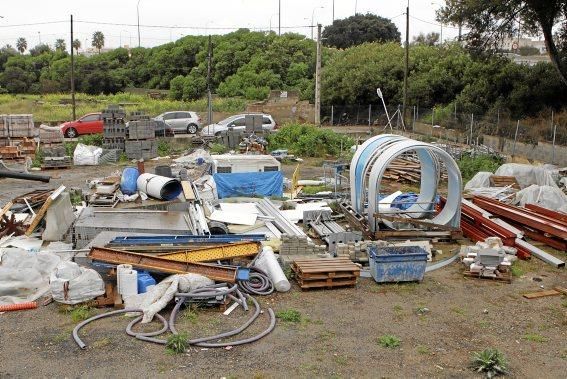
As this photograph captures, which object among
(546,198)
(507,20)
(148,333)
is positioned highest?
(507,20)

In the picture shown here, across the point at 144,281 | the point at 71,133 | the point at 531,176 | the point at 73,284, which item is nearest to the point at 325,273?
the point at 144,281

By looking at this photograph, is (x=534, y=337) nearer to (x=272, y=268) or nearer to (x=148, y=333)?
(x=272, y=268)

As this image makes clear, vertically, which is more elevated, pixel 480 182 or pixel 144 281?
pixel 480 182

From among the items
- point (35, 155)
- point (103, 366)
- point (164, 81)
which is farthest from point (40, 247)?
point (164, 81)

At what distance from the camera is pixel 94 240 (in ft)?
36.9

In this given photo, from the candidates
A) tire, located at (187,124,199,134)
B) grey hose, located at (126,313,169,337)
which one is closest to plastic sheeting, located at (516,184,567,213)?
grey hose, located at (126,313,169,337)

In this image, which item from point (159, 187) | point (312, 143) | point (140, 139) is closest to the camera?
point (159, 187)

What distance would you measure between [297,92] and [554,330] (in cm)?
3745

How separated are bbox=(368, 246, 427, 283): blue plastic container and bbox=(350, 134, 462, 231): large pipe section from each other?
2428 millimetres

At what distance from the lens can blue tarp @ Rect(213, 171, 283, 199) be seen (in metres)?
17.1

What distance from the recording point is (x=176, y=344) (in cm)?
788

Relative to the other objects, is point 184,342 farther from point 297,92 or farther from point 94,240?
point 297,92

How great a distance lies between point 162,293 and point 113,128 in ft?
60.2

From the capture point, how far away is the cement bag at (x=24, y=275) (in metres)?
9.74
